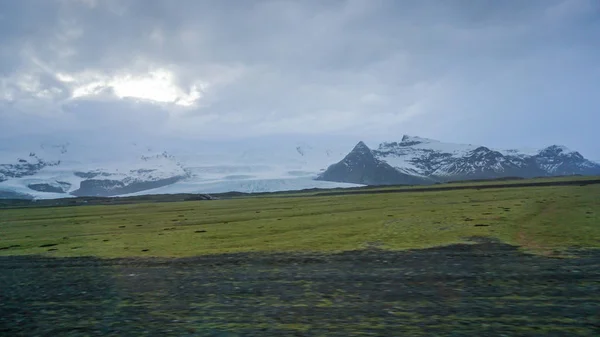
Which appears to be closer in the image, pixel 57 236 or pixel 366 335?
pixel 366 335

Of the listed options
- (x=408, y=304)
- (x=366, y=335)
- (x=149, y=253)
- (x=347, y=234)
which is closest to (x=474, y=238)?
(x=347, y=234)

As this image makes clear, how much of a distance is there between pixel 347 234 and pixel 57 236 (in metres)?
34.7

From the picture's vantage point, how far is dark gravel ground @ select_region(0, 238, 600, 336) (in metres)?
14.4

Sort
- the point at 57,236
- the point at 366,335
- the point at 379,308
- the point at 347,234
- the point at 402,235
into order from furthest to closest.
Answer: the point at 57,236 < the point at 347,234 < the point at 402,235 < the point at 379,308 < the point at 366,335

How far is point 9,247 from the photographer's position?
43375 mm

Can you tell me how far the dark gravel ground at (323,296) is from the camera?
14.4m

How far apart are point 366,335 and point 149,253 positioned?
24.8 metres

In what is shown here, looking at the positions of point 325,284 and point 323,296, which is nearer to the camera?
point 323,296

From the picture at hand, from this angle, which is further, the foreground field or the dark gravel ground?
the foreground field

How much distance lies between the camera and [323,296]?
60.5 ft

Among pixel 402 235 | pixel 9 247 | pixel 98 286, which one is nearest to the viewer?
pixel 98 286

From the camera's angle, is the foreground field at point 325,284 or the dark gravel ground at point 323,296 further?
the foreground field at point 325,284

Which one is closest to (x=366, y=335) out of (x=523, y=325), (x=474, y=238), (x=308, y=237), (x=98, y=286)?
(x=523, y=325)

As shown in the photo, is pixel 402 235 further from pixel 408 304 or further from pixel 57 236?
pixel 57 236
